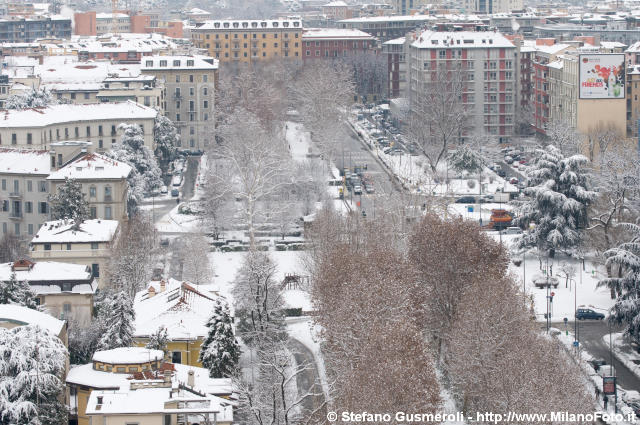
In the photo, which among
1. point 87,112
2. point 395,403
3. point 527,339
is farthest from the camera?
point 87,112

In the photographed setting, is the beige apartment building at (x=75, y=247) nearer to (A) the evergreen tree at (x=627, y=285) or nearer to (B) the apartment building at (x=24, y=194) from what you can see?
(B) the apartment building at (x=24, y=194)

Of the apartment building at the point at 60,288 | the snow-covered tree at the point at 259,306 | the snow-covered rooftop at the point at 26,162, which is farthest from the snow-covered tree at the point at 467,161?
the apartment building at the point at 60,288

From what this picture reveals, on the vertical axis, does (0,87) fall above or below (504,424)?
above

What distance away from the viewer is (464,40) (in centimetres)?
10144

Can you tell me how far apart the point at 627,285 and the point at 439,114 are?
41408 millimetres

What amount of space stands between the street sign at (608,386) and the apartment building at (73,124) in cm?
4475

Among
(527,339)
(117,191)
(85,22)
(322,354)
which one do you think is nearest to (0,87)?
(117,191)

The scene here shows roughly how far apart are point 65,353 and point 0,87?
65.5 m

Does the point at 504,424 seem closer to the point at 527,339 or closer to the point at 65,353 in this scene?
the point at 527,339

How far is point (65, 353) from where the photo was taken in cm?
4234

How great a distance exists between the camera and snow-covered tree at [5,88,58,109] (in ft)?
300

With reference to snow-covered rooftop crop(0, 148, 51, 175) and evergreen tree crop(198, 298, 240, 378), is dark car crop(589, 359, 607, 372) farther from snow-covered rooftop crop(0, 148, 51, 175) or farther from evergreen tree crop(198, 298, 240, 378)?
snow-covered rooftop crop(0, 148, 51, 175)

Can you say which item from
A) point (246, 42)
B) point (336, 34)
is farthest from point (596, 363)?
point (336, 34)

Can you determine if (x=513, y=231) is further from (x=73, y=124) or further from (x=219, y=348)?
(x=73, y=124)
